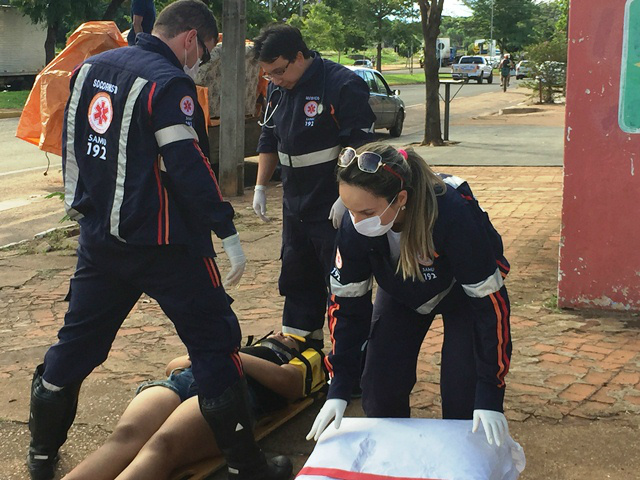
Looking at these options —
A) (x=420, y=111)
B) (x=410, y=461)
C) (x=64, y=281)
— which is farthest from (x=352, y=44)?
(x=410, y=461)

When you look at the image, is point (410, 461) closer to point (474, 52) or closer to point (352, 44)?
point (352, 44)

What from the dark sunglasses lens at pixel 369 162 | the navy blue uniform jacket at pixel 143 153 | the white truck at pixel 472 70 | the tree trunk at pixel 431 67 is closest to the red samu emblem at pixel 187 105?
the navy blue uniform jacket at pixel 143 153

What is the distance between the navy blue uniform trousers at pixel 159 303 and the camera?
11.2 ft

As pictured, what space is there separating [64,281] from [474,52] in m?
87.7

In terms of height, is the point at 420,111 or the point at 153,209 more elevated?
the point at 153,209

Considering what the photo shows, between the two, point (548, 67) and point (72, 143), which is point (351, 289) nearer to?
point (72, 143)

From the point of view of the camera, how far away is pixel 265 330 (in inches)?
228

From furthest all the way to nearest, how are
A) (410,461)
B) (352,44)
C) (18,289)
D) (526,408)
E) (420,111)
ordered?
(352,44), (420,111), (18,289), (526,408), (410,461)

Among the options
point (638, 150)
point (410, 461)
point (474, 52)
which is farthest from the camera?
point (474, 52)

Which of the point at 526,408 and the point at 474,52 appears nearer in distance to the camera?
the point at 526,408

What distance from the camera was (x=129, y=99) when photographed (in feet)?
10.8

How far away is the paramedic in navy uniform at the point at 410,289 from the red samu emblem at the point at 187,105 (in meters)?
0.62

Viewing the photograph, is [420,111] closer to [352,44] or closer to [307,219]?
[307,219]

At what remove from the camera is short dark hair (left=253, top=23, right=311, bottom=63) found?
4.35 meters
